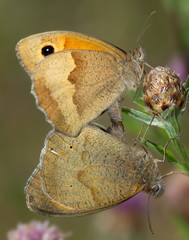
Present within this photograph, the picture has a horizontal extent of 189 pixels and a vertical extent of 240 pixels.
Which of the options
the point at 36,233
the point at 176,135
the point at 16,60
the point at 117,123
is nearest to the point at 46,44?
the point at 117,123

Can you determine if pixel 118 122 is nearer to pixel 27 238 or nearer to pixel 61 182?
pixel 61 182

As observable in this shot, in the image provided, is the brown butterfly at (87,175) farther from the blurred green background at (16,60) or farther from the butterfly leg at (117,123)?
the blurred green background at (16,60)

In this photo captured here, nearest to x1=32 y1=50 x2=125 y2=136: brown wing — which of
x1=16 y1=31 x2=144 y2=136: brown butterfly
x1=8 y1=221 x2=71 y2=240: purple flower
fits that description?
x1=16 y1=31 x2=144 y2=136: brown butterfly

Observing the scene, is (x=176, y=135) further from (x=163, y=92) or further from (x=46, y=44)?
(x=46, y=44)

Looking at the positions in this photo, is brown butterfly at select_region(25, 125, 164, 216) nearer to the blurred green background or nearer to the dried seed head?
the dried seed head

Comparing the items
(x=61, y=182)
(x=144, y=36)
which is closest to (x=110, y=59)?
(x=61, y=182)
